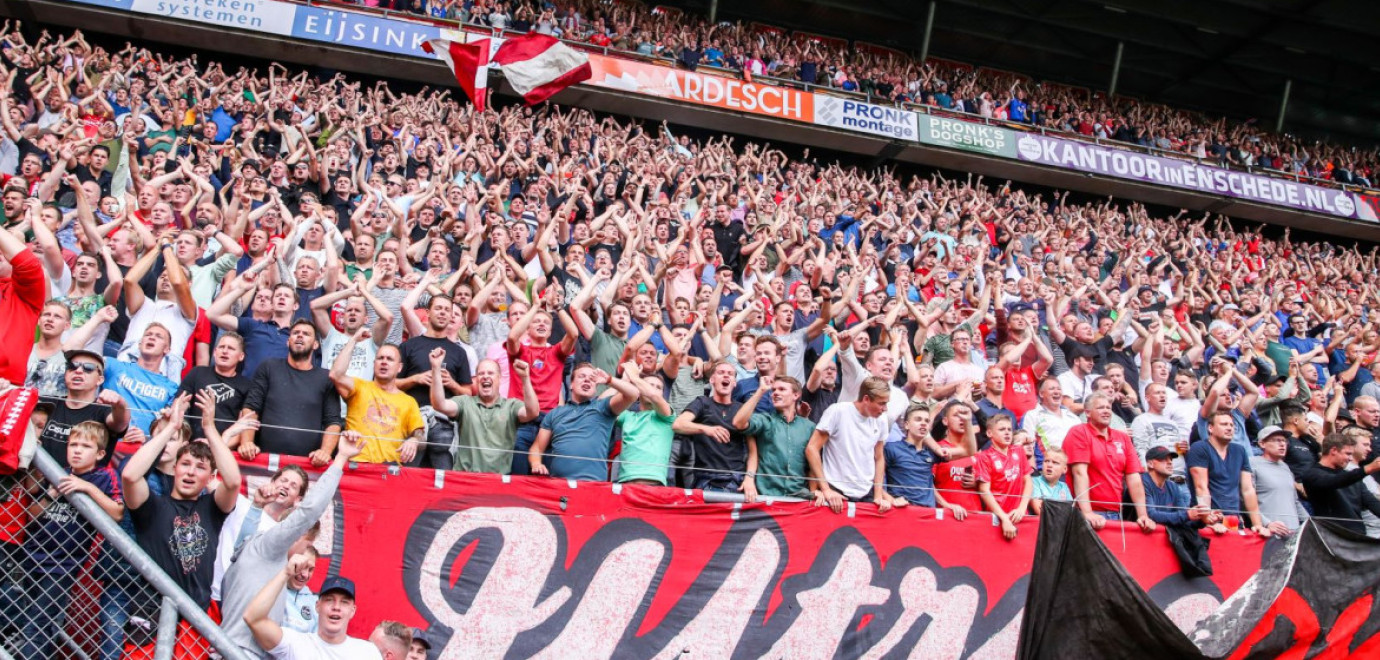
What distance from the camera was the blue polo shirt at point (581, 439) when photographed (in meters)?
5.89

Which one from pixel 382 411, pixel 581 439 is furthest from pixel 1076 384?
pixel 382 411

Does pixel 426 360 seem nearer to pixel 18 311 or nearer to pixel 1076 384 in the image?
pixel 18 311

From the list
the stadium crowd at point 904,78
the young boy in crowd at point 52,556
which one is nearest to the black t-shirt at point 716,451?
the young boy in crowd at point 52,556

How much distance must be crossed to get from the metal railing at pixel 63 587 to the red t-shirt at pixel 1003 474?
15.9 ft

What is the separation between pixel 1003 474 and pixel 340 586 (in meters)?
4.38

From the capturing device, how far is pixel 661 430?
624cm

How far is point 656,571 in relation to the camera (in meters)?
5.42

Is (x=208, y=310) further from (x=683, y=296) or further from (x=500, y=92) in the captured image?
(x=500, y=92)

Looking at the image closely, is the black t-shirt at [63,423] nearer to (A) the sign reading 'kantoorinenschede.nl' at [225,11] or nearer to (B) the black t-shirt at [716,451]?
(B) the black t-shirt at [716,451]

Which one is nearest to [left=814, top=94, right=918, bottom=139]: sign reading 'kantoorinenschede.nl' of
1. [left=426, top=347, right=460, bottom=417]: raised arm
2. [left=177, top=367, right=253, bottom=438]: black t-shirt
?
[left=426, top=347, right=460, bottom=417]: raised arm

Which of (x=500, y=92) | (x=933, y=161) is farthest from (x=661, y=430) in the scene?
(x=933, y=161)

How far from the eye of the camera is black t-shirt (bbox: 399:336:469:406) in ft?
21.2

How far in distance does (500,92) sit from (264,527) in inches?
599

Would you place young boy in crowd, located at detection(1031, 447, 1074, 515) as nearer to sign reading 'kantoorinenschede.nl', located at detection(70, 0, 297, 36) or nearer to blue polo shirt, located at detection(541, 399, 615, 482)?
blue polo shirt, located at detection(541, 399, 615, 482)
